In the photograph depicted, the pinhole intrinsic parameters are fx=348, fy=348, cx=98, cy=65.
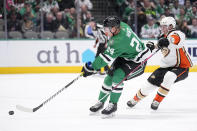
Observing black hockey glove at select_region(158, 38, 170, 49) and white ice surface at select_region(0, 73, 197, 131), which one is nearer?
white ice surface at select_region(0, 73, 197, 131)

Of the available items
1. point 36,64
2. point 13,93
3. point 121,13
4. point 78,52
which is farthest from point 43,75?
point 121,13

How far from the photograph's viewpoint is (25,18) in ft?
25.2

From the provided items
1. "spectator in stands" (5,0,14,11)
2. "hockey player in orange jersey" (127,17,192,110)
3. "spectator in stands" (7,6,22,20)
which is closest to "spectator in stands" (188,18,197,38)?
"spectator in stands" (7,6,22,20)

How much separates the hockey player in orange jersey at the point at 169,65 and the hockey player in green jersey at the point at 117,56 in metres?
0.25

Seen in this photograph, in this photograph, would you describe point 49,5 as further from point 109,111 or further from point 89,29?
point 109,111

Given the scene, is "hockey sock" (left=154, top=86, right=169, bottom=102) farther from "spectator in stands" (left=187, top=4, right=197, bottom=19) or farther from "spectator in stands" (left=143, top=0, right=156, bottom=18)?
"spectator in stands" (left=187, top=4, right=197, bottom=19)

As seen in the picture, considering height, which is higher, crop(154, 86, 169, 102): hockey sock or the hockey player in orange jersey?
the hockey player in orange jersey

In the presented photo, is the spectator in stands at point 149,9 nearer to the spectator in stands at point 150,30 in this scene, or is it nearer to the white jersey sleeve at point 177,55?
the spectator in stands at point 150,30

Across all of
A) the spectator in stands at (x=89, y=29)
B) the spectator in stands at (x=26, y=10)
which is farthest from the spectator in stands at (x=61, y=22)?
the spectator in stands at (x=26, y=10)

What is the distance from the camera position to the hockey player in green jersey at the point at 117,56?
3342 mm

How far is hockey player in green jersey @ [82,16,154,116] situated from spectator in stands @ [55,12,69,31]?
4.29 meters

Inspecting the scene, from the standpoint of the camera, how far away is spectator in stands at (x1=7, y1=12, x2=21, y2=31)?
754cm

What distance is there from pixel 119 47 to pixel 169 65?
848 millimetres

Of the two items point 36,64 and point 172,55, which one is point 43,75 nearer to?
point 36,64
